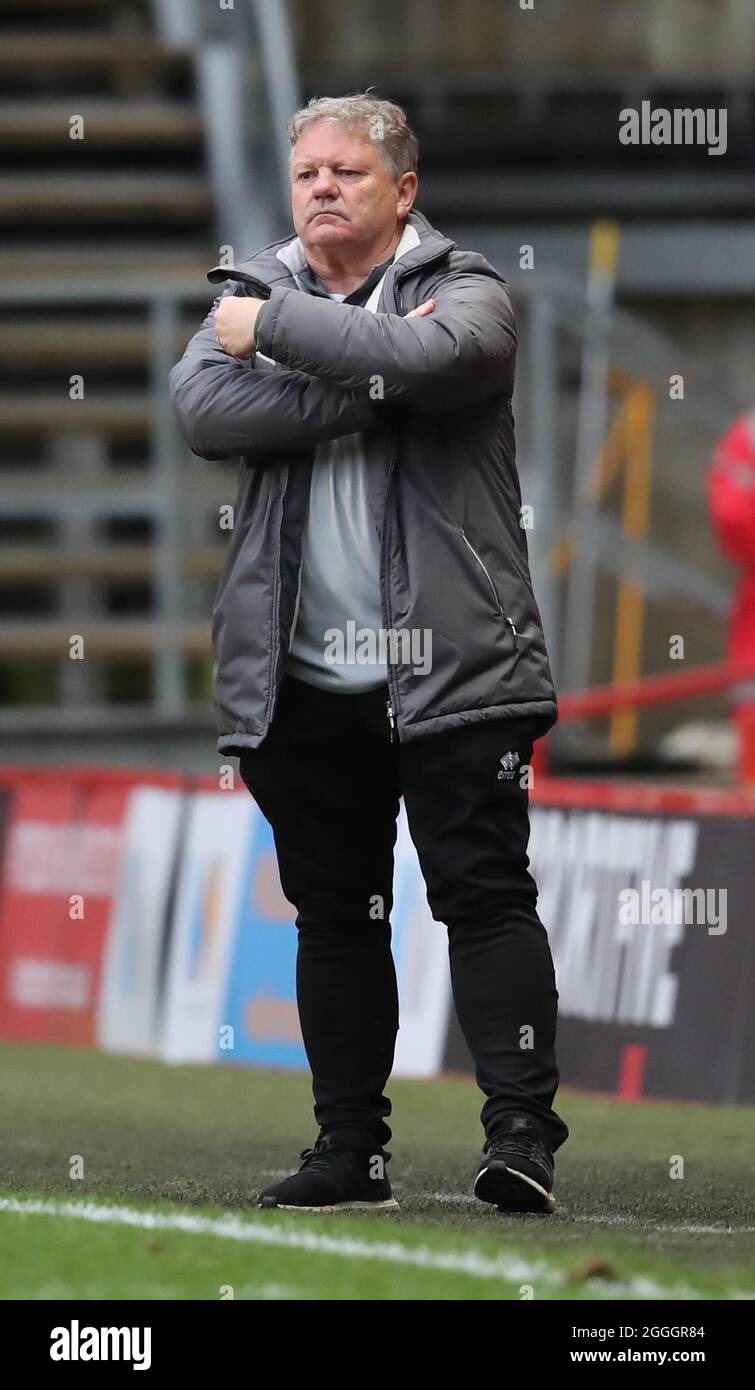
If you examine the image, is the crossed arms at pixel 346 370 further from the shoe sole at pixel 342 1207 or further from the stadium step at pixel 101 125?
the stadium step at pixel 101 125

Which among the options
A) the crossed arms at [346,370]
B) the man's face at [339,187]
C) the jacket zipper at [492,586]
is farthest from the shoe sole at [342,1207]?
the man's face at [339,187]

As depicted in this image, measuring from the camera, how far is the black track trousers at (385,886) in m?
4.59

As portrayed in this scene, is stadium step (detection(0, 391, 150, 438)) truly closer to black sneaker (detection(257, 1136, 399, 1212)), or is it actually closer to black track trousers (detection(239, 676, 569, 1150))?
black track trousers (detection(239, 676, 569, 1150))

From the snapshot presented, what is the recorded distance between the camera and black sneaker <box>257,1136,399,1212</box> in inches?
181

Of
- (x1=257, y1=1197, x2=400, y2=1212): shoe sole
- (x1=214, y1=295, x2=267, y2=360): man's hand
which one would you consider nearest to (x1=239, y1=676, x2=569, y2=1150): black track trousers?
(x1=257, y1=1197, x2=400, y2=1212): shoe sole

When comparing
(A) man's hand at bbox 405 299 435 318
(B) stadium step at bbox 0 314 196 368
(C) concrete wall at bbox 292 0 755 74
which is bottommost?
(A) man's hand at bbox 405 299 435 318

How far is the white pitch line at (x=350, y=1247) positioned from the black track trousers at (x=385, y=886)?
51cm

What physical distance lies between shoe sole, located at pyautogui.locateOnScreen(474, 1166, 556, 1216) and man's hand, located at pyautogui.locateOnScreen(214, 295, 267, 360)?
1.46m

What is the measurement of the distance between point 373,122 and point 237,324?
422 mm
